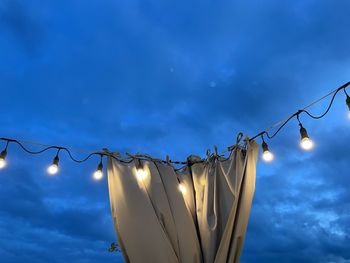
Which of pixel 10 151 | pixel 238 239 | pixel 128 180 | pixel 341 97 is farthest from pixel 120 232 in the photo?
pixel 341 97

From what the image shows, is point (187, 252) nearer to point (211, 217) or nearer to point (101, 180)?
point (211, 217)

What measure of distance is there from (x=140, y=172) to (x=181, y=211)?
1.42 feet

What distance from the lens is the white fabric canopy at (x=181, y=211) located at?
204 cm

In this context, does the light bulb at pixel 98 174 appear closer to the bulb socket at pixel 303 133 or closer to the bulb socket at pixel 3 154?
the bulb socket at pixel 3 154

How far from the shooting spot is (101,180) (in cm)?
236

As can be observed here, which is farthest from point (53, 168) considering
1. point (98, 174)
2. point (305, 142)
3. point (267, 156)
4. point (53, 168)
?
point (305, 142)

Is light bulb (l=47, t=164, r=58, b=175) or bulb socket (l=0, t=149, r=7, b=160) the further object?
light bulb (l=47, t=164, r=58, b=175)

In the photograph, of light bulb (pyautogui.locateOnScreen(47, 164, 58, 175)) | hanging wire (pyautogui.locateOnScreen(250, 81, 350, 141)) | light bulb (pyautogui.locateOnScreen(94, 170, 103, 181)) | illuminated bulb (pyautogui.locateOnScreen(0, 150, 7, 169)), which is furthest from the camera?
light bulb (pyautogui.locateOnScreen(94, 170, 103, 181))

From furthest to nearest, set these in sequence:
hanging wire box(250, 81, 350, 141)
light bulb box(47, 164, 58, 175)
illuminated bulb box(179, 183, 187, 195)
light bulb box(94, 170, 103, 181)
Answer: illuminated bulb box(179, 183, 187, 195)
light bulb box(94, 170, 103, 181)
light bulb box(47, 164, 58, 175)
hanging wire box(250, 81, 350, 141)

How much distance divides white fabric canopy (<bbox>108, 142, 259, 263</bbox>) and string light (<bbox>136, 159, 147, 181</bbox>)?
1cm

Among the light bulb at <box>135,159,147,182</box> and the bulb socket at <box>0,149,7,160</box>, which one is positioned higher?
the light bulb at <box>135,159,147,182</box>

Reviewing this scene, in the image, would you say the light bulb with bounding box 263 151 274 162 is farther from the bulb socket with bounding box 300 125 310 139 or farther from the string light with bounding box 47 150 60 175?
the string light with bounding box 47 150 60 175

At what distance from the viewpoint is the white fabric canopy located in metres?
2.04

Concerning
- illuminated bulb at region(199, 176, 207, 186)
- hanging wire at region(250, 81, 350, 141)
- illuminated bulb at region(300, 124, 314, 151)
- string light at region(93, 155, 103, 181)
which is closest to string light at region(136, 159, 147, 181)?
string light at region(93, 155, 103, 181)
